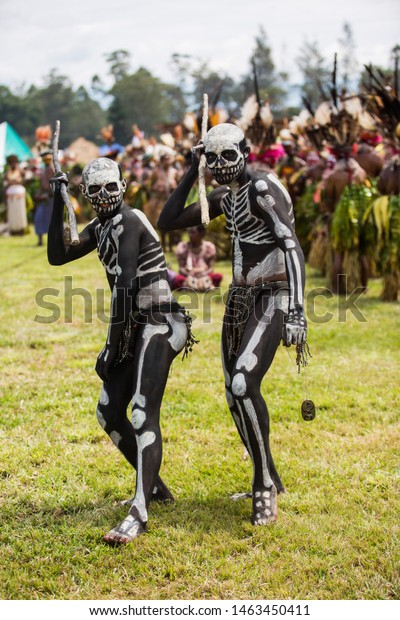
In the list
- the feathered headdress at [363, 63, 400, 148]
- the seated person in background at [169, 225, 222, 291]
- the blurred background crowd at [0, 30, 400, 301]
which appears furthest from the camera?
the seated person in background at [169, 225, 222, 291]

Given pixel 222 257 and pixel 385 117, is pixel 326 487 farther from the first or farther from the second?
pixel 222 257

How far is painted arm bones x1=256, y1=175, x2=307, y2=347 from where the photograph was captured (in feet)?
11.3

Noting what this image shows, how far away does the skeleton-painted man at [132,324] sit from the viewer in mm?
3488

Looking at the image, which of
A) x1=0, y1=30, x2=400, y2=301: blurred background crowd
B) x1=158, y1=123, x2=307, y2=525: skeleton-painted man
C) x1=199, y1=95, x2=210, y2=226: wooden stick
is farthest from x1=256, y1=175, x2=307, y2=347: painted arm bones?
x1=0, y1=30, x2=400, y2=301: blurred background crowd

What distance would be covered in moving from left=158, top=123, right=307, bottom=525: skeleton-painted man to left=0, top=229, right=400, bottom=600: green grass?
33 cm

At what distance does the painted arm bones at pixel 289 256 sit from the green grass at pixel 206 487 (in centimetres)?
95

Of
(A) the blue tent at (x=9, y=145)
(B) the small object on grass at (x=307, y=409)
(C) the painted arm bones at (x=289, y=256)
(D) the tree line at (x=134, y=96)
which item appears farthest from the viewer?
(D) the tree line at (x=134, y=96)

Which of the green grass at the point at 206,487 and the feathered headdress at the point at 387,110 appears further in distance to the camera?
the feathered headdress at the point at 387,110

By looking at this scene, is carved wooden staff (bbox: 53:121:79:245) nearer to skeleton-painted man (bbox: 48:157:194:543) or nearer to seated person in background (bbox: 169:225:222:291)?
skeleton-painted man (bbox: 48:157:194:543)

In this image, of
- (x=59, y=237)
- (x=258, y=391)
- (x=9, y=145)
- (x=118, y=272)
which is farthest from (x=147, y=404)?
A: (x=9, y=145)

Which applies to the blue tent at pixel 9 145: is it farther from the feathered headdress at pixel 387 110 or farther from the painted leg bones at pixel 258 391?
the painted leg bones at pixel 258 391

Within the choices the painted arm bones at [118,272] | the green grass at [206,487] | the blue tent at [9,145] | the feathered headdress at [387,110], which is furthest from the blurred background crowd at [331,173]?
the blue tent at [9,145]

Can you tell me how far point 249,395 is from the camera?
3.51 metres

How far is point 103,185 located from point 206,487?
1740mm
